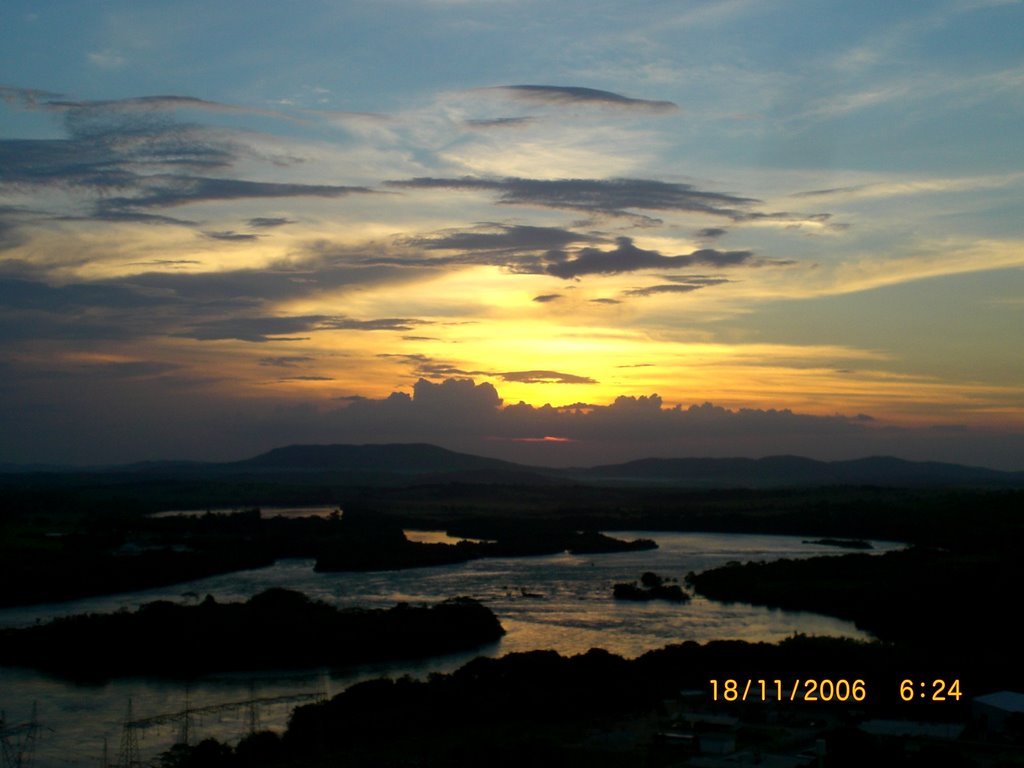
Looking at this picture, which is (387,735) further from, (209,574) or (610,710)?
(209,574)

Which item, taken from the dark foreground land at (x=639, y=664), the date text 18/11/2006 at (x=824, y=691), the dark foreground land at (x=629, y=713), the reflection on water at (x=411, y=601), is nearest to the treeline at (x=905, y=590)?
the dark foreground land at (x=639, y=664)

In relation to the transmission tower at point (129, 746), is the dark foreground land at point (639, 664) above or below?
above

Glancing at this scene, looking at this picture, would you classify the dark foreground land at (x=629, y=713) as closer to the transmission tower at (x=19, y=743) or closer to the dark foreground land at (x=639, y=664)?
the dark foreground land at (x=639, y=664)

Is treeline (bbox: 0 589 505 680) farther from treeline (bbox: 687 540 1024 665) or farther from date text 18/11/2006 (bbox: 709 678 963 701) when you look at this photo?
treeline (bbox: 687 540 1024 665)

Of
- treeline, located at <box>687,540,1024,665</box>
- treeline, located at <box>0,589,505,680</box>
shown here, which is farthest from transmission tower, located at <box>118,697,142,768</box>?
treeline, located at <box>687,540,1024,665</box>

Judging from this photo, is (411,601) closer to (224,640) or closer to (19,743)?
(224,640)

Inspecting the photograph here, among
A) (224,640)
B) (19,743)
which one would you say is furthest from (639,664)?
(19,743)
